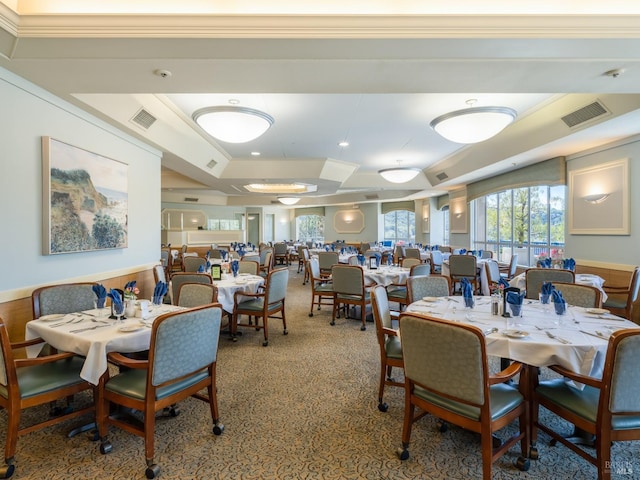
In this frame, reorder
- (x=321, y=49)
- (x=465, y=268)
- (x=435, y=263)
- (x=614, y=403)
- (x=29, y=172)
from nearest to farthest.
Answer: (x=614, y=403) < (x=321, y=49) < (x=29, y=172) < (x=465, y=268) < (x=435, y=263)

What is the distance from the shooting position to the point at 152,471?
6.51ft

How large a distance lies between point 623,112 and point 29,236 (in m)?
6.37

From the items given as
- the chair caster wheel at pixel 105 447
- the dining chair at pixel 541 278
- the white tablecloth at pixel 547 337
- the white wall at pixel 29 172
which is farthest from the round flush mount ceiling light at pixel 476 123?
the chair caster wheel at pixel 105 447

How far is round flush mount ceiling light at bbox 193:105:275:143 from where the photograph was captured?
4.00 m

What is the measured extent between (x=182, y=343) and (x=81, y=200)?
99.4 inches

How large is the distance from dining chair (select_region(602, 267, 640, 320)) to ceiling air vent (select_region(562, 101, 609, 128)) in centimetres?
198

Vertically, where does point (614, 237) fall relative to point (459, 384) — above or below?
above

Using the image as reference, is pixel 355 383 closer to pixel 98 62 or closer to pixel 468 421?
pixel 468 421

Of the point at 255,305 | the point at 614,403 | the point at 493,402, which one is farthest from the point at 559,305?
the point at 255,305

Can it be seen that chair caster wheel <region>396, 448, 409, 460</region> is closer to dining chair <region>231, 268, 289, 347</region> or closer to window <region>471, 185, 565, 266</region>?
dining chair <region>231, 268, 289, 347</region>

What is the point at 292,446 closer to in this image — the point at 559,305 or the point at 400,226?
the point at 559,305

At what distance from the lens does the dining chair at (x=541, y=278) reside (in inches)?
162

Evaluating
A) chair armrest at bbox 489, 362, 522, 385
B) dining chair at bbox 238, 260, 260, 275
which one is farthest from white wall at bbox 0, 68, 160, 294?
chair armrest at bbox 489, 362, 522, 385

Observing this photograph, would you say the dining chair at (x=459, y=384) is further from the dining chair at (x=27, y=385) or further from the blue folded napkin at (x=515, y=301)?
the dining chair at (x=27, y=385)
